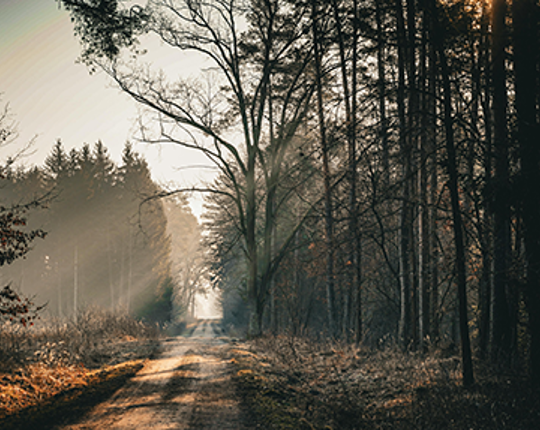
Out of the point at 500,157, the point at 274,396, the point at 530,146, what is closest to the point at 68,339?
the point at 274,396

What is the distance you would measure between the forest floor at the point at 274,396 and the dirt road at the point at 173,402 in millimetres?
16

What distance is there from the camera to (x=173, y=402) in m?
6.92

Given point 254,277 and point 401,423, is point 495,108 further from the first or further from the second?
point 254,277

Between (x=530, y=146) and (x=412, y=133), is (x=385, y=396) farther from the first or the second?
(x=412, y=133)

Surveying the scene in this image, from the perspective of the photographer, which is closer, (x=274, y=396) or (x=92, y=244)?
(x=274, y=396)

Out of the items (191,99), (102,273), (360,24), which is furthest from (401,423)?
(102,273)

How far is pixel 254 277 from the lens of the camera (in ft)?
62.4

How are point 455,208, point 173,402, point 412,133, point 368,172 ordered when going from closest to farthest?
point 455,208 → point 173,402 → point 412,133 → point 368,172

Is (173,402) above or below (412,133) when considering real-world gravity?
below

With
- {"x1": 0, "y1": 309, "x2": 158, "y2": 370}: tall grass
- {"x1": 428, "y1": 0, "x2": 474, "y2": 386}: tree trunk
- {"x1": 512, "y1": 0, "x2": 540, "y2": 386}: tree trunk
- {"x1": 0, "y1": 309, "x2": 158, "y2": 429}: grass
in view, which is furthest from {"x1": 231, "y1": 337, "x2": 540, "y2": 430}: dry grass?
{"x1": 0, "y1": 309, "x2": 158, "y2": 370}: tall grass

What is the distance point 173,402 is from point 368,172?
15.3 metres

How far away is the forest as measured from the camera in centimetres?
668

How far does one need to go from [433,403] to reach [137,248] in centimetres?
4403

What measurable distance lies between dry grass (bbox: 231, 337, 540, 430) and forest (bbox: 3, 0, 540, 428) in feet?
1.96
